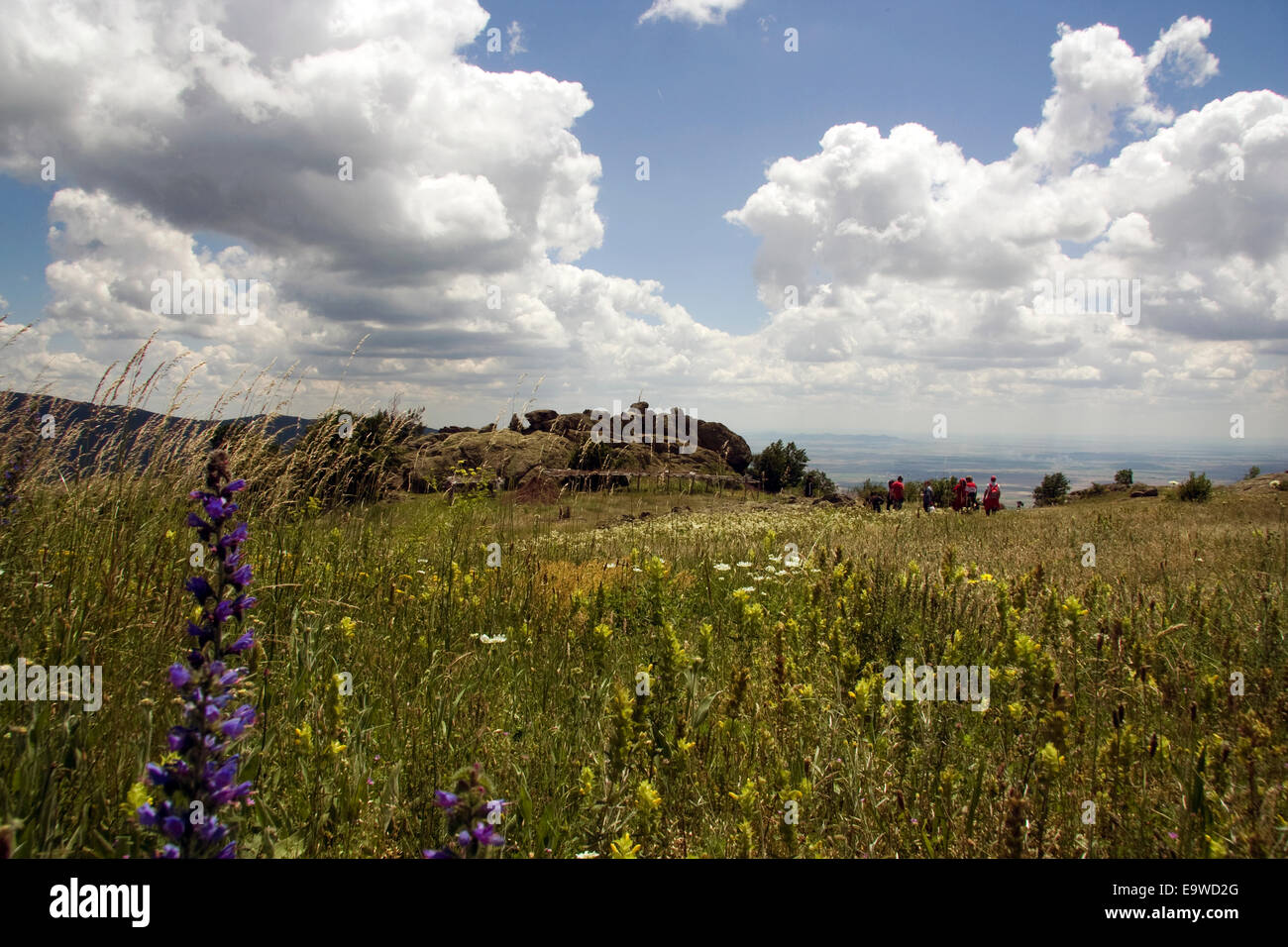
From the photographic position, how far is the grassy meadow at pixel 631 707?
224 cm

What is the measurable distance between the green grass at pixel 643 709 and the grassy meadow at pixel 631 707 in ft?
0.06

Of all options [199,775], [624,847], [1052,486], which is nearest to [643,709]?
[624,847]

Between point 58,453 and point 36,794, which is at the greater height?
point 58,453

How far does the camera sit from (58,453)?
4.70 meters

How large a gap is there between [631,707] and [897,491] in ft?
67.2

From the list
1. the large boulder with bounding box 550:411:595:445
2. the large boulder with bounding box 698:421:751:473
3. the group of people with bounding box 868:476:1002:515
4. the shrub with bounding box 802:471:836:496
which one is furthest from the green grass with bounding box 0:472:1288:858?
the large boulder with bounding box 698:421:751:473

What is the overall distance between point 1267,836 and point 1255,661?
3.25 metres

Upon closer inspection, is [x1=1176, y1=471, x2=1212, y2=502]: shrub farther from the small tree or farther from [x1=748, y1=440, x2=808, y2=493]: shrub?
[x1=748, y1=440, x2=808, y2=493]: shrub

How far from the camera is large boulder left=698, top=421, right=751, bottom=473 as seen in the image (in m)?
41.7

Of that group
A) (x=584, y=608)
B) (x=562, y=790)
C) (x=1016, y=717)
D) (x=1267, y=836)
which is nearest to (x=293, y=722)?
(x=562, y=790)

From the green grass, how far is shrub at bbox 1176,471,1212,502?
1894 cm

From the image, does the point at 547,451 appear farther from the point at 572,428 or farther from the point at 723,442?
the point at 723,442

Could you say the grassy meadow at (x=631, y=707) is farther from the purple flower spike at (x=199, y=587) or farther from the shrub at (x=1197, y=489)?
the shrub at (x=1197, y=489)
